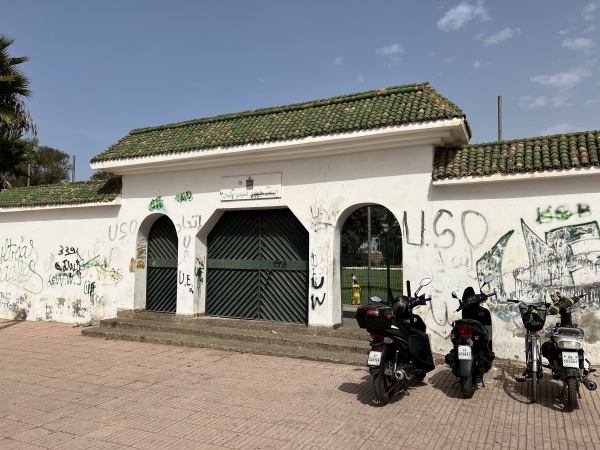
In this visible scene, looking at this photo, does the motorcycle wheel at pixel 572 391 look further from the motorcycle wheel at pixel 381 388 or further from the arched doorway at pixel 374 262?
the arched doorway at pixel 374 262

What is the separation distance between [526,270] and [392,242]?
5015mm

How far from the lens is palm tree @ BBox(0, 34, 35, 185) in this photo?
13.0 metres

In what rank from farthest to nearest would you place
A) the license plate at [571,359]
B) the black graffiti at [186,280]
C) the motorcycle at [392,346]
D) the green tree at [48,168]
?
the green tree at [48,168] < the black graffiti at [186,280] < the motorcycle at [392,346] < the license plate at [571,359]

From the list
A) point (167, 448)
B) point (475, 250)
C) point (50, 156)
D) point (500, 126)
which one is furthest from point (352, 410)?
point (50, 156)

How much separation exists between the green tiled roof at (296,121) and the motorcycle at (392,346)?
3.83 metres

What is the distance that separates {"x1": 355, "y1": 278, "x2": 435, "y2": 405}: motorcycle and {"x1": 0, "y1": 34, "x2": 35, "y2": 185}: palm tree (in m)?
12.7

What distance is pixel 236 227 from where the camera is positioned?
10672 millimetres

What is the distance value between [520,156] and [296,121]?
451cm

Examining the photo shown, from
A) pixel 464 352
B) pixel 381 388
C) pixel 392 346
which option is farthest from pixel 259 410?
pixel 464 352

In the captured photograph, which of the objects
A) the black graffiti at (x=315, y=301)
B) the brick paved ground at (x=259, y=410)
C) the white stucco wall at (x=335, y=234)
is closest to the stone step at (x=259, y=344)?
the brick paved ground at (x=259, y=410)

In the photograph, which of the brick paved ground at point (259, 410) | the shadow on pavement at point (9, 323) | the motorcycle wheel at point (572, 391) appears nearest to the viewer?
the brick paved ground at point (259, 410)

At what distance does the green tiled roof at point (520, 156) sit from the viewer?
7.23 metres

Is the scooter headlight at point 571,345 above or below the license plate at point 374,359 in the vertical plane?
above

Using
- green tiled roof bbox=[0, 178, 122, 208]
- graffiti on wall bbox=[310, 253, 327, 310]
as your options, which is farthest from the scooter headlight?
green tiled roof bbox=[0, 178, 122, 208]
